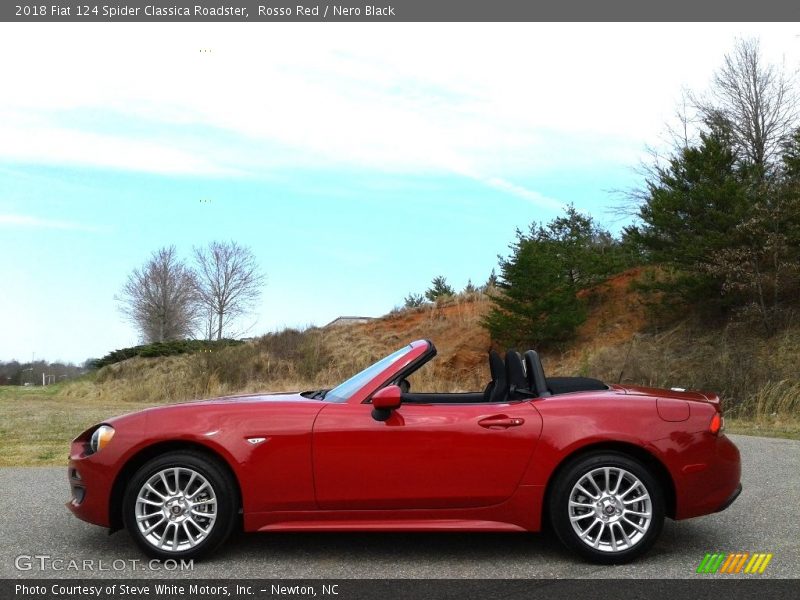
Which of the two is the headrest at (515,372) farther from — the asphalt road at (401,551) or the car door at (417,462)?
the asphalt road at (401,551)

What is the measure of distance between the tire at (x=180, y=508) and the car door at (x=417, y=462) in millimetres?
581

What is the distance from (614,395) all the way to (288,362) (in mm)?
27358

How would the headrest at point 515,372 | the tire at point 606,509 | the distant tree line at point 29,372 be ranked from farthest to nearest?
the distant tree line at point 29,372, the headrest at point 515,372, the tire at point 606,509

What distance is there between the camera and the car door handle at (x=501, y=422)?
471cm

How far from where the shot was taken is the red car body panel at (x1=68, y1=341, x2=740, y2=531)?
463 centimetres

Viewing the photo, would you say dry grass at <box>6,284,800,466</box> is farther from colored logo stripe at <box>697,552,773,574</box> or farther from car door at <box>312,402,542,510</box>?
colored logo stripe at <box>697,552,773,574</box>

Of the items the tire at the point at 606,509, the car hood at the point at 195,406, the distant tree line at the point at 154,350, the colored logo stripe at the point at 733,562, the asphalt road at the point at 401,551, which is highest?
the distant tree line at the point at 154,350

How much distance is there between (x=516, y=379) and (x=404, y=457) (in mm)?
989

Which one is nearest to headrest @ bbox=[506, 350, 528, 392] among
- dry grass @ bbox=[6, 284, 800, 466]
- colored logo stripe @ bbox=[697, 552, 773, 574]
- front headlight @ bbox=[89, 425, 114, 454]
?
colored logo stripe @ bbox=[697, 552, 773, 574]

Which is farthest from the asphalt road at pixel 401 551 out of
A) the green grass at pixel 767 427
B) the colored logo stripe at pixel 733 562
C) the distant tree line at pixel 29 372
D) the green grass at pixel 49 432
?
the distant tree line at pixel 29 372

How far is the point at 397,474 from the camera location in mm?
4621

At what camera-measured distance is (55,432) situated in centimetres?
1430
